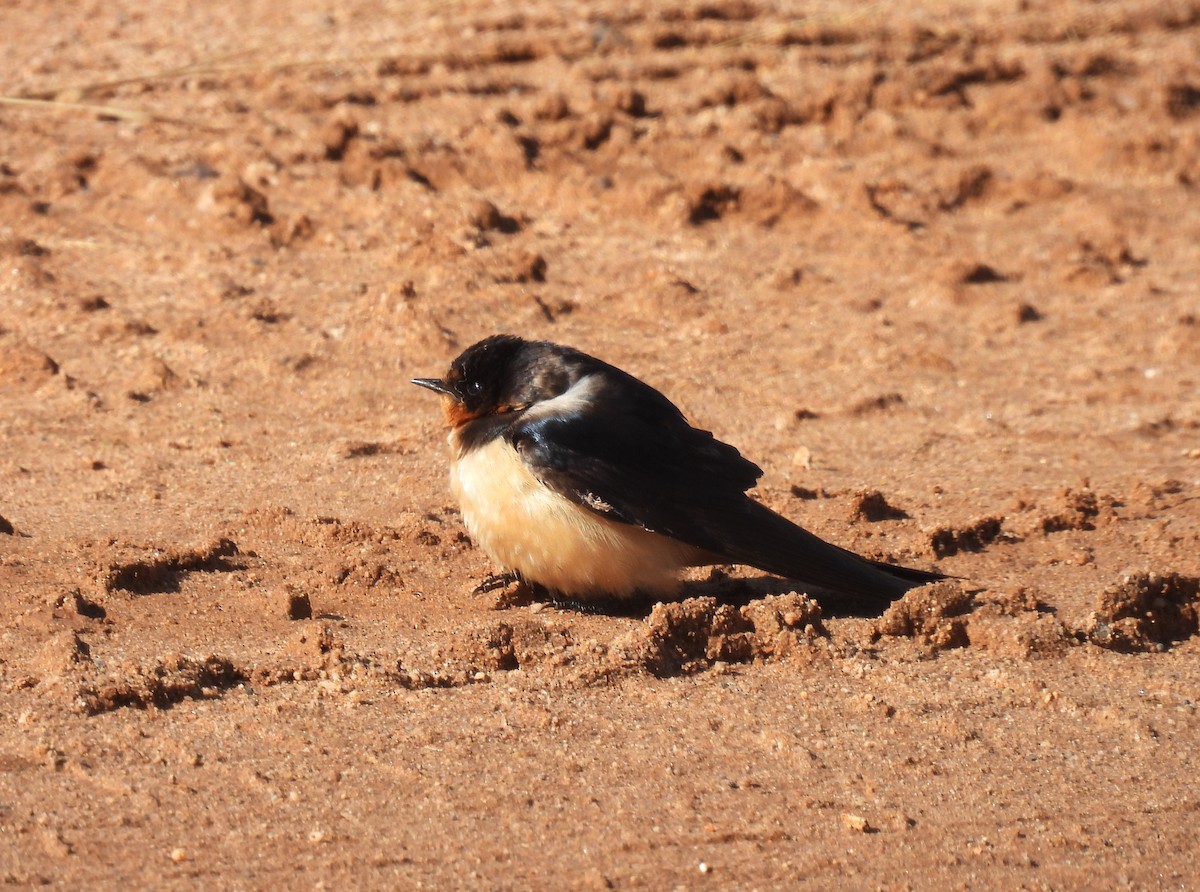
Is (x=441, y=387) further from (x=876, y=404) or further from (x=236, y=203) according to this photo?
(x=236, y=203)

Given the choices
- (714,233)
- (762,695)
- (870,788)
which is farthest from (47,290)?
(870,788)

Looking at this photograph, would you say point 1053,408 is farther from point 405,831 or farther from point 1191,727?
point 405,831

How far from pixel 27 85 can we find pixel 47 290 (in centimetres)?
251

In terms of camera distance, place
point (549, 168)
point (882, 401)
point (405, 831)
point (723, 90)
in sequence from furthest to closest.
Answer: point (723, 90) < point (549, 168) < point (882, 401) < point (405, 831)

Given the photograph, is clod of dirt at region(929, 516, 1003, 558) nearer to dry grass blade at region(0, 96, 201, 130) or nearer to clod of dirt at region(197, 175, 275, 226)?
clod of dirt at region(197, 175, 275, 226)

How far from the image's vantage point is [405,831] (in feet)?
11.8

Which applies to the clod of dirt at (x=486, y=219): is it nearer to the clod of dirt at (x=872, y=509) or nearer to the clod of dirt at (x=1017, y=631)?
the clod of dirt at (x=872, y=509)

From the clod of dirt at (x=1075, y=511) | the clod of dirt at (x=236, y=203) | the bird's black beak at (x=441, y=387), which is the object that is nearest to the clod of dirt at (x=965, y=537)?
the clod of dirt at (x=1075, y=511)

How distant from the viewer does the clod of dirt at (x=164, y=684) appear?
4055 millimetres

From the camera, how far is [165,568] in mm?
4996

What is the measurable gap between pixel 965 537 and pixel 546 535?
164 centimetres

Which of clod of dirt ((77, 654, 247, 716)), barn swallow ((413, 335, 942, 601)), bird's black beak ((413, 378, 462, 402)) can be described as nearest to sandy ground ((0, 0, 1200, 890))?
clod of dirt ((77, 654, 247, 716))

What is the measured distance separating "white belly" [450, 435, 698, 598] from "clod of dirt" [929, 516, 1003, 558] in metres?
1.17

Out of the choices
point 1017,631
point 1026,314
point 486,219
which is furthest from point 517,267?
point 1017,631
